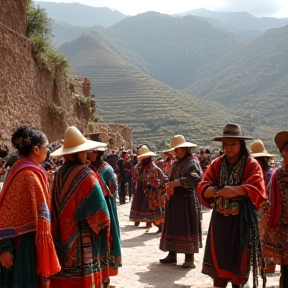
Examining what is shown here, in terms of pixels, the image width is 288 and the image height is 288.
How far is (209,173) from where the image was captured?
614 centimetres

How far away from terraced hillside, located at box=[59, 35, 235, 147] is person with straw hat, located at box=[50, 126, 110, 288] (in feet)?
218

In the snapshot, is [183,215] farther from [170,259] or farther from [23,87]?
[23,87]

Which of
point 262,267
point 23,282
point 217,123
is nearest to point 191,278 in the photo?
point 262,267

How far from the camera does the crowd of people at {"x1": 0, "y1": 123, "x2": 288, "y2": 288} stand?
4.49 meters

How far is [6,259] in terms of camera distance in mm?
4422

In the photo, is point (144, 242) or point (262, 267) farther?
point (144, 242)

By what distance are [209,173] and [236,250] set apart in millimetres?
886

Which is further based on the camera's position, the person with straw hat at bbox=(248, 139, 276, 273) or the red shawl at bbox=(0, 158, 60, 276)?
the person with straw hat at bbox=(248, 139, 276, 273)

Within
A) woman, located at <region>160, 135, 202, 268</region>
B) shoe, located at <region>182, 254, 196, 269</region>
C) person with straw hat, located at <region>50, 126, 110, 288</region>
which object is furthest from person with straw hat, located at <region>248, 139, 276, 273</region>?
person with straw hat, located at <region>50, 126, 110, 288</region>

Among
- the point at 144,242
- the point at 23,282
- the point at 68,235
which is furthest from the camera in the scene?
Result: the point at 144,242

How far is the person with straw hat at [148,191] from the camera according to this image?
1222 centimetres

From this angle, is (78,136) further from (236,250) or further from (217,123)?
(217,123)

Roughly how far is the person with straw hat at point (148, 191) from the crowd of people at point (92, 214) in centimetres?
466

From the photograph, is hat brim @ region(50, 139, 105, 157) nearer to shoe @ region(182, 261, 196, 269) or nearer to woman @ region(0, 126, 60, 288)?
woman @ region(0, 126, 60, 288)
